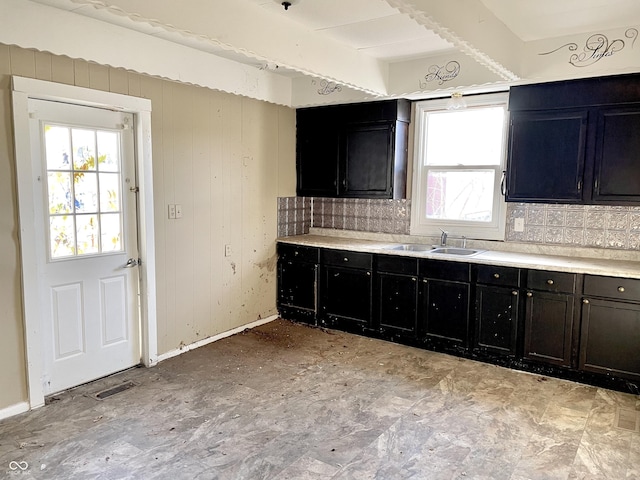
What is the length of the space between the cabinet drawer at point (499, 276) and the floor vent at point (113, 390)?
9.03 ft

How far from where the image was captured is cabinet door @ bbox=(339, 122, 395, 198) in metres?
4.45

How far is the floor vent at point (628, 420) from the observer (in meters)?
2.87

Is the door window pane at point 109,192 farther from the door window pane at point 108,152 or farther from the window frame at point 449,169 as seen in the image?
the window frame at point 449,169

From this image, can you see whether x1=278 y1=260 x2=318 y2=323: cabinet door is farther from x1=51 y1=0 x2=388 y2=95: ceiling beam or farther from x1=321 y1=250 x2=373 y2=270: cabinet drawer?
x1=51 y1=0 x2=388 y2=95: ceiling beam

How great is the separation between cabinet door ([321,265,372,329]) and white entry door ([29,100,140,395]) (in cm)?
177

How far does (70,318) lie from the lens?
328 centimetres

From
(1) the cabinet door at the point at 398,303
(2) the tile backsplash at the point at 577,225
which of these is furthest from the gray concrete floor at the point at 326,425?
(2) the tile backsplash at the point at 577,225

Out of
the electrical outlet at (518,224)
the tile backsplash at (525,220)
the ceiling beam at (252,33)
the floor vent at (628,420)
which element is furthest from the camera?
the electrical outlet at (518,224)

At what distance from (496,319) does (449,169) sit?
1464 mm

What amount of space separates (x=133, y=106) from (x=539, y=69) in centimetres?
296

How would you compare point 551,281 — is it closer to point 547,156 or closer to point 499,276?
point 499,276

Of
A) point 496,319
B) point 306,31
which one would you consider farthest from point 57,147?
point 496,319

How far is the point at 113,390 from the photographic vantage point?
3.33m

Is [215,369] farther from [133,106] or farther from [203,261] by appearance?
[133,106]
